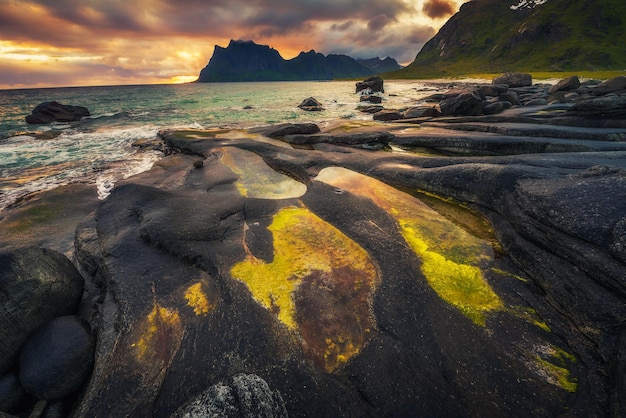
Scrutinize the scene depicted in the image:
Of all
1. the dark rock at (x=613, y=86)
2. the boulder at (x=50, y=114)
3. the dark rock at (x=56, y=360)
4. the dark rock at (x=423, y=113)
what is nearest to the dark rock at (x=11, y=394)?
the dark rock at (x=56, y=360)

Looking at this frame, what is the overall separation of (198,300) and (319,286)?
10.8 ft

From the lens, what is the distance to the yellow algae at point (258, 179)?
13633mm

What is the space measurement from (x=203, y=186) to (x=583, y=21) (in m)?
296

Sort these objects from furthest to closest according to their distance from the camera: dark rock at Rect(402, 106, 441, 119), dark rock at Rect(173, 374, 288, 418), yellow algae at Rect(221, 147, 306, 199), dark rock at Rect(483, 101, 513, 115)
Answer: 1. dark rock at Rect(402, 106, 441, 119)
2. dark rock at Rect(483, 101, 513, 115)
3. yellow algae at Rect(221, 147, 306, 199)
4. dark rock at Rect(173, 374, 288, 418)

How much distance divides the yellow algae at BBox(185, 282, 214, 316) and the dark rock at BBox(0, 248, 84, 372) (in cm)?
368

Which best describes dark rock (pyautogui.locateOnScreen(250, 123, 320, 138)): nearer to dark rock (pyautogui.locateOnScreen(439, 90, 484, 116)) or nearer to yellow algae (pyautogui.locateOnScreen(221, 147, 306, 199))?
yellow algae (pyautogui.locateOnScreen(221, 147, 306, 199))

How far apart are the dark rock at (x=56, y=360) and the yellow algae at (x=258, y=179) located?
796 centimetres

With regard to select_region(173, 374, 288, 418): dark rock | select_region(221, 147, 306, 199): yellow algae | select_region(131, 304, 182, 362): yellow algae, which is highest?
select_region(173, 374, 288, 418): dark rock

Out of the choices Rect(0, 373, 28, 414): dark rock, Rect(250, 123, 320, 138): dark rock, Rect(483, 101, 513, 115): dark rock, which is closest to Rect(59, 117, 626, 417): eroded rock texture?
Rect(0, 373, 28, 414): dark rock

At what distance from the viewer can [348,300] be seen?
7203 millimetres

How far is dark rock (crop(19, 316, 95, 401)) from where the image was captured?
6188 mm

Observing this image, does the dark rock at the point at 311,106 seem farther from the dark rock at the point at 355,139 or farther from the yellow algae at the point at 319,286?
the yellow algae at the point at 319,286

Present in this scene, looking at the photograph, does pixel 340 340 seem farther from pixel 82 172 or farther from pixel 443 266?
pixel 82 172

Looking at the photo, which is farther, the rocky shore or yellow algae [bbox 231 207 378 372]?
yellow algae [bbox 231 207 378 372]
